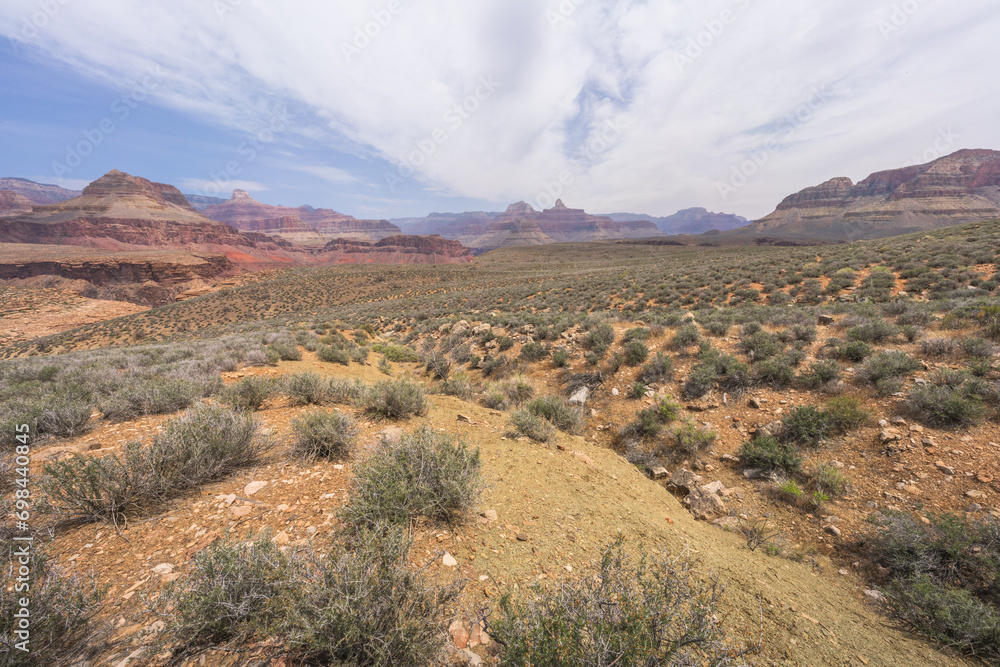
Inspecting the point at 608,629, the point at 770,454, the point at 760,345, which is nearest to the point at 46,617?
the point at 608,629

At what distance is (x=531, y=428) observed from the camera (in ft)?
16.5

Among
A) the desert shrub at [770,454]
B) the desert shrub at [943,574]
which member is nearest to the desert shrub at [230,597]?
the desert shrub at [943,574]

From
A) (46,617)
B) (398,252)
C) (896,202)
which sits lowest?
(46,617)

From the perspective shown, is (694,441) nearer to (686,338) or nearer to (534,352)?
(686,338)

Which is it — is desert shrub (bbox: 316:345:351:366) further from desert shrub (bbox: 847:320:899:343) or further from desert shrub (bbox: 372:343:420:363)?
desert shrub (bbox: 847:320:899:343)

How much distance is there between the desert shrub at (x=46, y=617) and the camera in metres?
1.60

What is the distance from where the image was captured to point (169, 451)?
310cm

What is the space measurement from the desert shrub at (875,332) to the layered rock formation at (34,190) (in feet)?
904

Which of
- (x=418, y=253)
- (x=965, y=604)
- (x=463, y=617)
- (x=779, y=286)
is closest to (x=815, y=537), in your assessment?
(x=965, y=604)

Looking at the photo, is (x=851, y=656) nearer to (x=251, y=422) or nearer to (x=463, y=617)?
(x=463, y=617)

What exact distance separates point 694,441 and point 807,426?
4.96ft

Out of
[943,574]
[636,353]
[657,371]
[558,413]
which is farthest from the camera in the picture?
[636,353]

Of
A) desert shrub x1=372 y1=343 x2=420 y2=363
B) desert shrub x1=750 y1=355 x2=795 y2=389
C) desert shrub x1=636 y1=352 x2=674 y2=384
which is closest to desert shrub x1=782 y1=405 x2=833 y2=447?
desert shrub x1=750 y1=355 x2=795 y2=389

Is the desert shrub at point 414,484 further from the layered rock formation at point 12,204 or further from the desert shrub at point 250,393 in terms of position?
the layered rock formation at point 12,204
